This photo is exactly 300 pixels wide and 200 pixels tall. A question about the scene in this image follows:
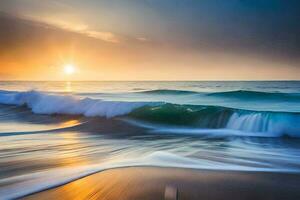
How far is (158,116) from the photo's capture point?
1230 cm

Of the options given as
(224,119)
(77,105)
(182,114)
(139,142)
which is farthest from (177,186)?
(77,105)

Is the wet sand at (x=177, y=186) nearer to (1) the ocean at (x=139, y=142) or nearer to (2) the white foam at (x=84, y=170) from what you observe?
(2) the white foam at (x=84, y=170)

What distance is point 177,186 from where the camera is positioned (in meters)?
3.84

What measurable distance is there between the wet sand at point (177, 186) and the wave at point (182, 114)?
499 cm

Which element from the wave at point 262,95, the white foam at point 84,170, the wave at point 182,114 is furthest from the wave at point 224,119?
the wave at point 262,95

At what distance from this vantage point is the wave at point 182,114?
31.3 ft

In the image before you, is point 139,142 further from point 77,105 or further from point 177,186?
point 77,105

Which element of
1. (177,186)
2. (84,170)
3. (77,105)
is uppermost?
(77,105)

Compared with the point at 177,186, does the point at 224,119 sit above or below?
above

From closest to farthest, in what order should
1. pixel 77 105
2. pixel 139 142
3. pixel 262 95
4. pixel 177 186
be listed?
pixel 177 186 → pixel 139 142 → pixel 77 105 → pixel 262 95

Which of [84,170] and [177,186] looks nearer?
[177,186]

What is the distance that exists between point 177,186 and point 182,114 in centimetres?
849

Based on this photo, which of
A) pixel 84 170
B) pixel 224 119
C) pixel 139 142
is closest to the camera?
pixel 84 170

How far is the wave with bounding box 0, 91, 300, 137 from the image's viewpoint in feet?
31.3
